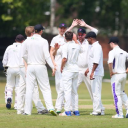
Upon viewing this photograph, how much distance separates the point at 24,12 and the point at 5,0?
3.25 m

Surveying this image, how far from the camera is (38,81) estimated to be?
1290 centimetres

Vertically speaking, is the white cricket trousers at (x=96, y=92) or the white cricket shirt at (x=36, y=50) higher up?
the white cricket shirt at (x=36, y=50)

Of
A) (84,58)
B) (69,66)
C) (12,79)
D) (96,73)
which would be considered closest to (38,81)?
(69,66)

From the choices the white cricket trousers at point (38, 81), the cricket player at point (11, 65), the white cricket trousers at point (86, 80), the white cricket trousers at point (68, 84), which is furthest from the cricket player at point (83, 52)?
the cricket player at point (11, 65)

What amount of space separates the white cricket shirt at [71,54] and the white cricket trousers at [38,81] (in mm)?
564

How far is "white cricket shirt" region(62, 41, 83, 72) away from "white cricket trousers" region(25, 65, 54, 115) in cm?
56

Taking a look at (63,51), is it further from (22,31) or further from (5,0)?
(22,31)

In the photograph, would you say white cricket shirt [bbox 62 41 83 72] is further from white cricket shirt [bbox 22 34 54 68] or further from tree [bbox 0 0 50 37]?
tree [bbox 0 0 50 37]

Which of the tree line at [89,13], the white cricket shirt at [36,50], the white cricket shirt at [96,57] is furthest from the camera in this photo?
the tree line at [89,13]

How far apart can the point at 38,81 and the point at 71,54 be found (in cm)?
105

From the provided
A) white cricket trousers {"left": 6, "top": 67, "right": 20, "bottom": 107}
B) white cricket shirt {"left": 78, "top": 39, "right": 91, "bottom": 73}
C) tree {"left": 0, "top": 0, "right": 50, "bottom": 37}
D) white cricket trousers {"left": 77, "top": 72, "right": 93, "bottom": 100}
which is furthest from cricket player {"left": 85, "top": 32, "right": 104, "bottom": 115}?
tree {"left": 0, "top": 0, "right": 50, "bottom": 37}

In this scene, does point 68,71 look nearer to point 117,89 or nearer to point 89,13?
point 117,89

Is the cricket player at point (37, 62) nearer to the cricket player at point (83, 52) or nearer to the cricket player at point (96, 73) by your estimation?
the cricket player at point (96, 73)

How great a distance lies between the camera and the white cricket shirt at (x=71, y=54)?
12766 mm
